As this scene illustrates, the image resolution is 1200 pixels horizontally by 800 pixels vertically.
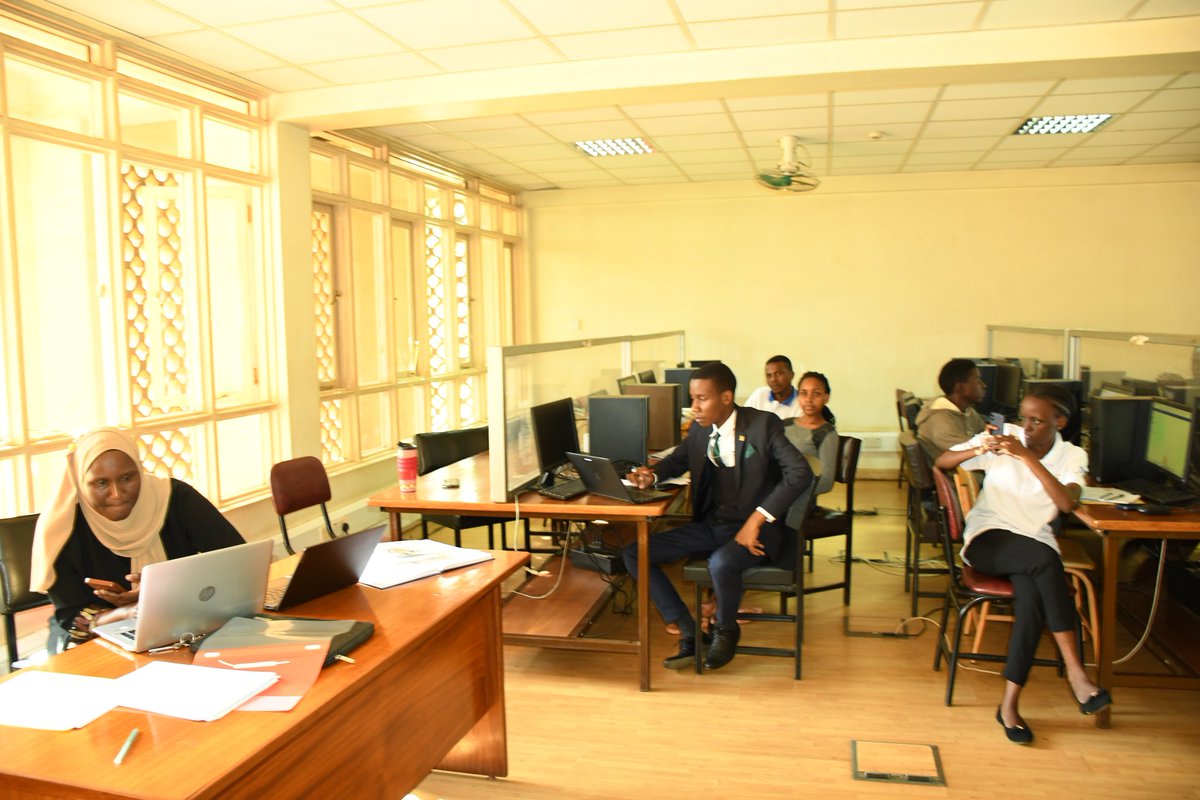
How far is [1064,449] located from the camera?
3332 millimetres

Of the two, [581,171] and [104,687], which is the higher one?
[581,171]

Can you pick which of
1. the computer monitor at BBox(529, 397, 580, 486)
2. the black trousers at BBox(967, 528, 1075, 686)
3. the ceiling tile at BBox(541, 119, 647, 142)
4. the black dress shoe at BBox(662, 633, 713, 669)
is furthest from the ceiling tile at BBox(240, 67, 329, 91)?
the black trousers at BBox(967, 528, 1075, 686)

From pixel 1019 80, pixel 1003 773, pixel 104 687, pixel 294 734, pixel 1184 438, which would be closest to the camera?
pixel 294 734

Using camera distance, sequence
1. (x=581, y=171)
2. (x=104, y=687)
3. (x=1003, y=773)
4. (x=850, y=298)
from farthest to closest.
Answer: (x=850, y=298)
(x=581, y=171)
(x=1003, y=773)
(x=104, y=687)

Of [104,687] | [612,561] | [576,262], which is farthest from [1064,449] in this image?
[576,262]

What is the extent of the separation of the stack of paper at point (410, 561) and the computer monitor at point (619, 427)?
4.76 ft

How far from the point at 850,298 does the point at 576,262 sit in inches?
116

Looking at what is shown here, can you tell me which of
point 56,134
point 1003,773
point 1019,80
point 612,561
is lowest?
point 1003,773

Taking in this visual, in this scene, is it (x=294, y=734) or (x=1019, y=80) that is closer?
(x=294, y=734)

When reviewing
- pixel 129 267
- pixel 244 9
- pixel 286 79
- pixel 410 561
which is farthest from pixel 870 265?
pixel 410 561

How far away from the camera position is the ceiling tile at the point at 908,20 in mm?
3881

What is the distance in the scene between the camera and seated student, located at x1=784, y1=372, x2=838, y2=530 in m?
3.75

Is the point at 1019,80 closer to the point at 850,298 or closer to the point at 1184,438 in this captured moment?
the point at 1184,438

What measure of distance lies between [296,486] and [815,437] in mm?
2676
